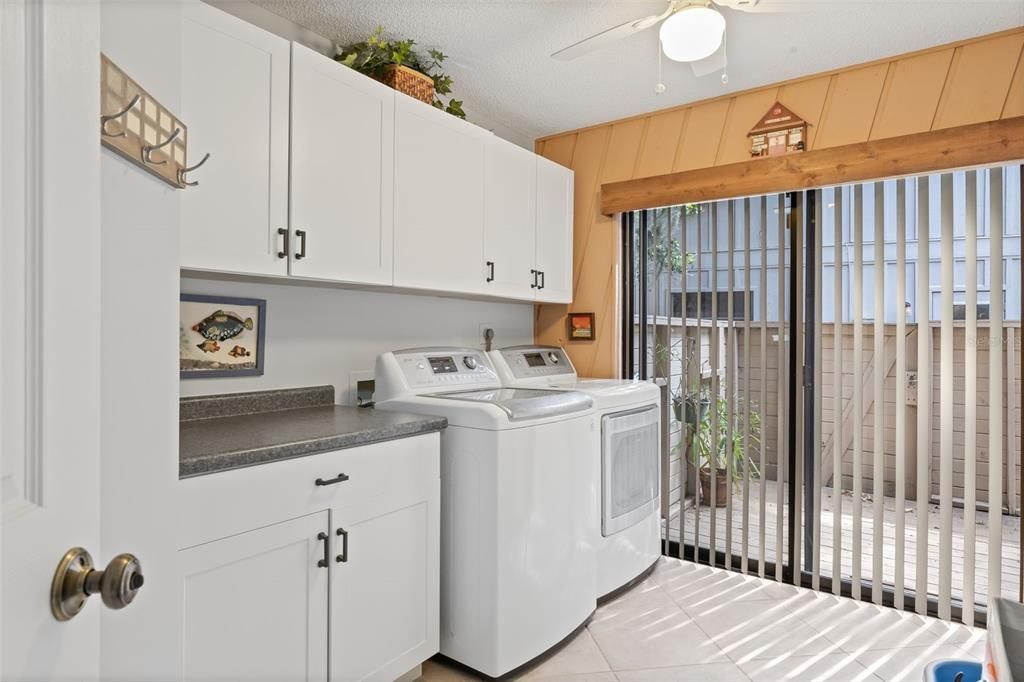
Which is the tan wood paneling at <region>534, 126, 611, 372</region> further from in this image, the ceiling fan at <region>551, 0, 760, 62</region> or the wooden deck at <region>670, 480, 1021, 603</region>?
the ceiling fan at <region>551, 0, 760, 62</region>

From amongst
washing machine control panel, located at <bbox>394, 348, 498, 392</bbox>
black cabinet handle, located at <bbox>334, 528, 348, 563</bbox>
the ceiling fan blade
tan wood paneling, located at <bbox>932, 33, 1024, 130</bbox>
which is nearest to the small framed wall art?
washing machine control panel, located at <bbox>394, 348, 498, 392</bbox>

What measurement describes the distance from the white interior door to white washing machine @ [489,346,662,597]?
1.95m

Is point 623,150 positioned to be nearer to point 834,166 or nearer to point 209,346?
point 834,166

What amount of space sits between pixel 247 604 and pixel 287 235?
110cm

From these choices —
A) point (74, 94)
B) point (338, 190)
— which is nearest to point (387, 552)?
point (338, 190)

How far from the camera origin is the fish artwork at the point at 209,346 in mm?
1963

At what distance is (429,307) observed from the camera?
2.87 m

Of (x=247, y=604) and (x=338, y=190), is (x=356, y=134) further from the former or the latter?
(x=247, y=604)

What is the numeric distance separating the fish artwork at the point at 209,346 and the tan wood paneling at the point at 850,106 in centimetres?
272

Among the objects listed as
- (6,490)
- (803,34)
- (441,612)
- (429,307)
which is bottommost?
(441,612)

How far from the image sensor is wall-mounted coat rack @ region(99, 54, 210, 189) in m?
0.76

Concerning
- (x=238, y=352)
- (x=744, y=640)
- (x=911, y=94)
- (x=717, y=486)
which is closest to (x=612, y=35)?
(x=911, y=94)

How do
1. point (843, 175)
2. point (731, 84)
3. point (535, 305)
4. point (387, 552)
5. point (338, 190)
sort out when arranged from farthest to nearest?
point (535, 305)
point (731, 84)
point (843, 175)
point (338, 190)
point (387, 552)

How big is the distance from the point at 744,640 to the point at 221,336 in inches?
91.6
